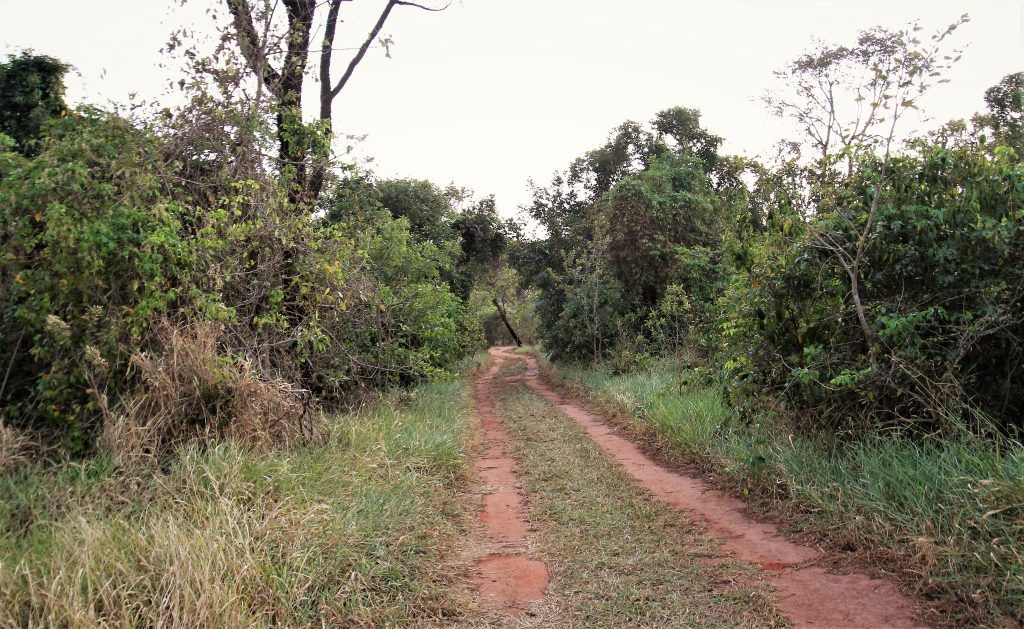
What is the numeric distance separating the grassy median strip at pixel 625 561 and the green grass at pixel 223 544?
33.3 inches

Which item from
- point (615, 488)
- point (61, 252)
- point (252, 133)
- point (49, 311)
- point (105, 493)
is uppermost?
point (252, 133)

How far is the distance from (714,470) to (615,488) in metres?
1.25

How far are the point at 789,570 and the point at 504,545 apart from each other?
2171 mm

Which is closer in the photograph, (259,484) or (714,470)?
(259,484)

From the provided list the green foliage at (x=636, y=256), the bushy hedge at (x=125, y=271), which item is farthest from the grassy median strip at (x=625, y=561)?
the green foliage at (x=636, y=256)

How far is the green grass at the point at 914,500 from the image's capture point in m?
3.62

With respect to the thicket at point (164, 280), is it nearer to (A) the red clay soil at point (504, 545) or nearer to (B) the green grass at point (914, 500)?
(A) the red clay soil at point (504, 545)

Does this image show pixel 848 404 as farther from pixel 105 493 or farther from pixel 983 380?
pixel 105 493

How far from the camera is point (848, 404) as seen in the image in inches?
233

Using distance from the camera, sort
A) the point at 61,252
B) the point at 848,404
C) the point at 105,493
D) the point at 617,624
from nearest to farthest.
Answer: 1. the point at 617,624
2. the point at 105,493
3. the point at 61,252
4. the point at 848,404

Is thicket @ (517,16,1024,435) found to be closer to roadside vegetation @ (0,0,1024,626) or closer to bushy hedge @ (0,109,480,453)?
roadside vegetation @ (0,0,1024,626)

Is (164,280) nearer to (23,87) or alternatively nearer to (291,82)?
(291,82)

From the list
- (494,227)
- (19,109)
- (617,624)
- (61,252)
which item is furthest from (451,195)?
(617,624)

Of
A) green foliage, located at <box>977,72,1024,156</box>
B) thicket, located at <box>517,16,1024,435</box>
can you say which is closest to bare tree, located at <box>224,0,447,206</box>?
thicket, located at <box>517,16,1024,435</box>
